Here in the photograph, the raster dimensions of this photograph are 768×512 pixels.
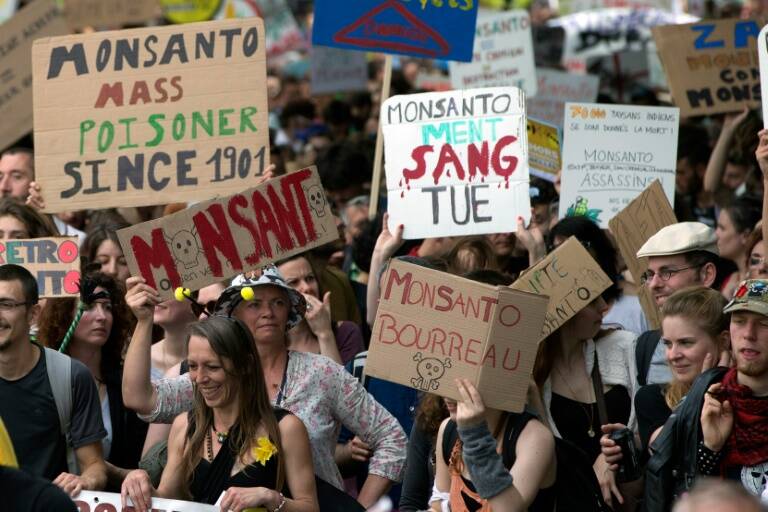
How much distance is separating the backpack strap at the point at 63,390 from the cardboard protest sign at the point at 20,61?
414 cm

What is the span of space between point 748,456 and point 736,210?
3.60 meters

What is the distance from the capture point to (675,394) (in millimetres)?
5551

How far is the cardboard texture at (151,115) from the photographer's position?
714cm

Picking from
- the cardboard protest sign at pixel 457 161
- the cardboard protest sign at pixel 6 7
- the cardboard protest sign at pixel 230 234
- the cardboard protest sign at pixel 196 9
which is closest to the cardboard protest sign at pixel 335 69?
the cardboard protest sign at pixel 196 9

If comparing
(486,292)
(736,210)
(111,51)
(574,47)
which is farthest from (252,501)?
(574,47)

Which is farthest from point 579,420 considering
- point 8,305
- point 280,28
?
point 280,28

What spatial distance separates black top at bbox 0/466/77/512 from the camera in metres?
3.85

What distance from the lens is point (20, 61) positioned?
9.91 m

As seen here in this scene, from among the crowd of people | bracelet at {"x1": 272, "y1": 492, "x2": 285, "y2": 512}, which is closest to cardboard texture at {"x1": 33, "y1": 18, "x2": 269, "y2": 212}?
the crowd of people

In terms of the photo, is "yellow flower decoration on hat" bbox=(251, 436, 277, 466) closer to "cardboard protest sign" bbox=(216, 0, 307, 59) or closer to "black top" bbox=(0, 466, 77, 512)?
"black top" bbox=(0, 466, 77, 512)

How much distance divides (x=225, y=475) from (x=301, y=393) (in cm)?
67

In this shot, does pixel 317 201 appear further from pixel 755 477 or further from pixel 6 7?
pixel 6 7

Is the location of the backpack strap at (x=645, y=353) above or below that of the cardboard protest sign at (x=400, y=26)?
below

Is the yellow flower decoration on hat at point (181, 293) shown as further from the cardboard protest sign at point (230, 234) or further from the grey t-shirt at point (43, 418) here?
the grey t-shirt at point (43, 418)
